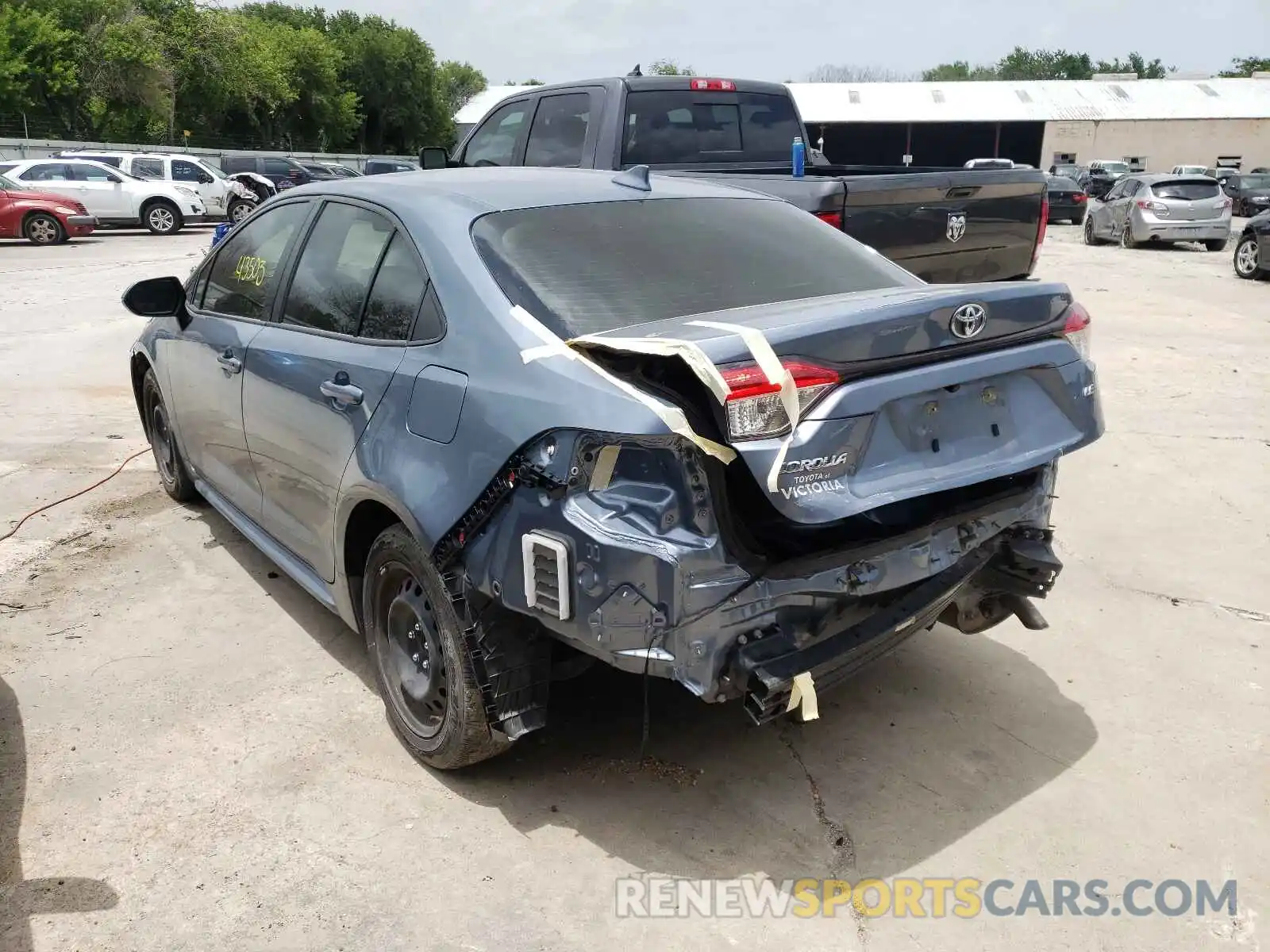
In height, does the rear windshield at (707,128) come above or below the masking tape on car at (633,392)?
above

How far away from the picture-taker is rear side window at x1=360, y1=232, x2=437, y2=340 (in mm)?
3154

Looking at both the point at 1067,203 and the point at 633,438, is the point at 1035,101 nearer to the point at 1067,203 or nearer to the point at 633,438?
the point at 1067,203

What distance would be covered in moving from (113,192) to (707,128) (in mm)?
19701

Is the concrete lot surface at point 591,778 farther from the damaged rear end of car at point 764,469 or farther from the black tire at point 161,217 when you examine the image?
the black tire at point 161,217

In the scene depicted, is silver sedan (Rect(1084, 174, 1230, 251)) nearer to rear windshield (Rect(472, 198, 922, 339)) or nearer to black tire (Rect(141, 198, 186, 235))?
rear windshield (Rect(472, 198, 922, 339))

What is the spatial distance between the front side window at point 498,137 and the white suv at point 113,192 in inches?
702

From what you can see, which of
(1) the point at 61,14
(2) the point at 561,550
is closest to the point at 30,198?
(2) the point at 561,550

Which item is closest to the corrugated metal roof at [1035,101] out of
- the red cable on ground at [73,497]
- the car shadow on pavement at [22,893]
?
the red cable on ground at [73,497]

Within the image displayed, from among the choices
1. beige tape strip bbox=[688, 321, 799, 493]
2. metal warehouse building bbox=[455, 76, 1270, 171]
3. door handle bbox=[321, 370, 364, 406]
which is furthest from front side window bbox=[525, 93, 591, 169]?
metal warehouse building bbox=[455, 76, 1270, 171]

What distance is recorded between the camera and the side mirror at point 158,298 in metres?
4.52

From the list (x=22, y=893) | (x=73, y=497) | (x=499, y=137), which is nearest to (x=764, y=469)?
(x=22, y=893)

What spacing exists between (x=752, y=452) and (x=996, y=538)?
3.75 ft

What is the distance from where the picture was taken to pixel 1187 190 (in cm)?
2052

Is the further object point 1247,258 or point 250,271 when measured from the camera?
point 1247,258
